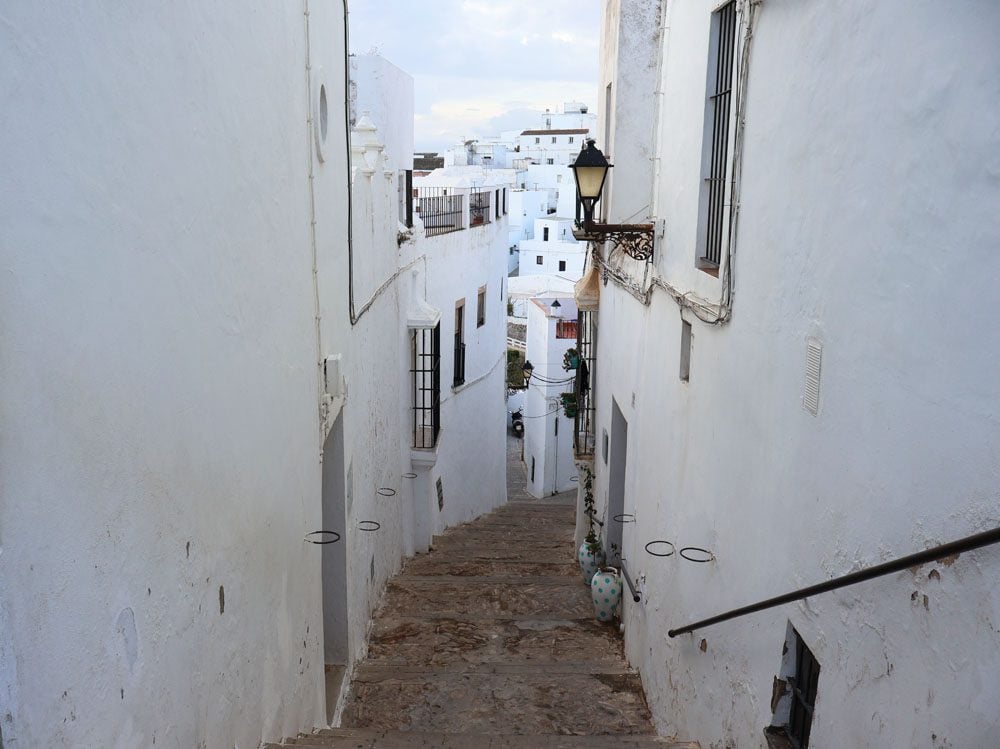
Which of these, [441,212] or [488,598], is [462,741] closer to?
[488,598]

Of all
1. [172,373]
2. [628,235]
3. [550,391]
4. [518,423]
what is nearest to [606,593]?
[628,235]

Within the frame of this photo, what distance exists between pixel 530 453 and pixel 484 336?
8.83 metres

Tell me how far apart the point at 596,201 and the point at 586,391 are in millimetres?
5574

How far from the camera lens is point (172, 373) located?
326 cm

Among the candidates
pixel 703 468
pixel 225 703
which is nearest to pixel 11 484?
pixel 225 703

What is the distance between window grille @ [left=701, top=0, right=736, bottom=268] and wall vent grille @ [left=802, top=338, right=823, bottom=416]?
211 centimetres

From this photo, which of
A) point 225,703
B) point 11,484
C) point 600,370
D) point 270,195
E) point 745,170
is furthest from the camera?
point 600,370

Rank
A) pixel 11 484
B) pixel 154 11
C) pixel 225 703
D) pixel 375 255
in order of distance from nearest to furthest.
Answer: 1. pixel 11 484
2. pixel 154 11
3. pixel 225 703
4. pixel 375 255

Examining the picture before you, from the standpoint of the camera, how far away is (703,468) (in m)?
Answer: 6.02

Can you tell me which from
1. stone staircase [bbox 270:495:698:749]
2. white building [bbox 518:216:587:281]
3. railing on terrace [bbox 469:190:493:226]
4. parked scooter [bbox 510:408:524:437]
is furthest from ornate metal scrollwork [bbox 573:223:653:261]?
white building [bbox 518:216:587:281]

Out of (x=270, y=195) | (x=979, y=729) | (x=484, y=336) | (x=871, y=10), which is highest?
(x=871, y=10)

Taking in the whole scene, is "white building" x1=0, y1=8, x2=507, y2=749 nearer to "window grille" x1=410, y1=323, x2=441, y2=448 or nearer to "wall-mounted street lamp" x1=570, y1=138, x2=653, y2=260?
"wall-mounted street lamp" x1=570, y1=138, x2=653, y2=260

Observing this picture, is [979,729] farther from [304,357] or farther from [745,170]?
[304,357]

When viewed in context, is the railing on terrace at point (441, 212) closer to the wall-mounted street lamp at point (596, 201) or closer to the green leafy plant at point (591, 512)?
the green leafy plant at point (591, 512)
